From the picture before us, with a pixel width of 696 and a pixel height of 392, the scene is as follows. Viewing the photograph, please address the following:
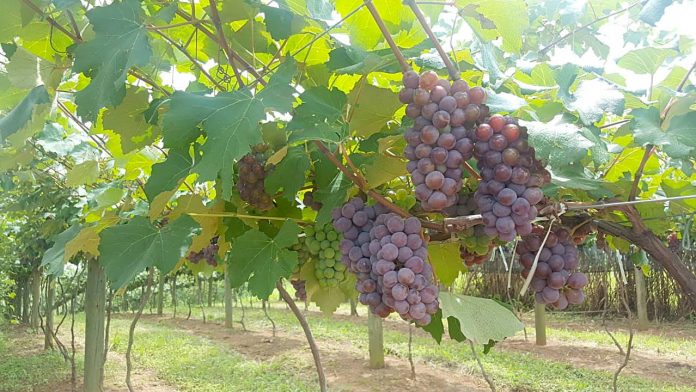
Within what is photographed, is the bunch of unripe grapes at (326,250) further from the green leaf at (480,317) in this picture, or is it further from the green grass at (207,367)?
the green grass at (207,367)

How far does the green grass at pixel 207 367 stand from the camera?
8328mm

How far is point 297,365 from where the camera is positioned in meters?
9.46

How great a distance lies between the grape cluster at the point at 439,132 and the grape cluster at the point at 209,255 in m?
1.01

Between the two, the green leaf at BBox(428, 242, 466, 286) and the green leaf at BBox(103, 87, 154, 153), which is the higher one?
the green leaf at BBox(103, 87, 154, 153)

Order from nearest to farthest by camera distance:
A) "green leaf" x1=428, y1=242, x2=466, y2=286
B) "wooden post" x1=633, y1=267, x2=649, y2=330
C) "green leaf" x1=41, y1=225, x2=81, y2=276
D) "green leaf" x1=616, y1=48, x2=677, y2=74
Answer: "green leaf" x1=616, y1=48, x2=677, y2=74, "green leaf" x1=428, y1=242, x2=466, y2=286, "green leaf" x1=41, y1=225, x2=81, y2=276, "wooden post" x1=633, y1=267, x2=649, y2=330

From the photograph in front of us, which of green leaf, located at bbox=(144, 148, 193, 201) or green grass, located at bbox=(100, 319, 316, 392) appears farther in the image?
green grass, located at bbox=(100, 319, 316, 392)

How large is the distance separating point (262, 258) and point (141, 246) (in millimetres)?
290

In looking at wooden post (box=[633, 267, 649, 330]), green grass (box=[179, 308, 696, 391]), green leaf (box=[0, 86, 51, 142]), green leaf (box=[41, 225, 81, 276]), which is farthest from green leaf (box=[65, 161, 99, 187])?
wooden post (box=[633, 267, 649, 330])

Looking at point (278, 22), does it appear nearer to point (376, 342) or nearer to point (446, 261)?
point (446, 261)

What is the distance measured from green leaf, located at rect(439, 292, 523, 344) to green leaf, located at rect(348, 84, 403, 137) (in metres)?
0.41

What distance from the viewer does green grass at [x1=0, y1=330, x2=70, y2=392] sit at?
8.56 m

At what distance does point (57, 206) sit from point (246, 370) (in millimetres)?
4798

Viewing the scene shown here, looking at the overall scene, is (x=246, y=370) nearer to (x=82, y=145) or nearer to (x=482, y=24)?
(x=82, y=145)

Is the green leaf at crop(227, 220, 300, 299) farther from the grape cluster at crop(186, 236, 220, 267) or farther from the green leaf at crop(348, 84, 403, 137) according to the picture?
the grape cluster at crop(186, 236, 220, 267)
